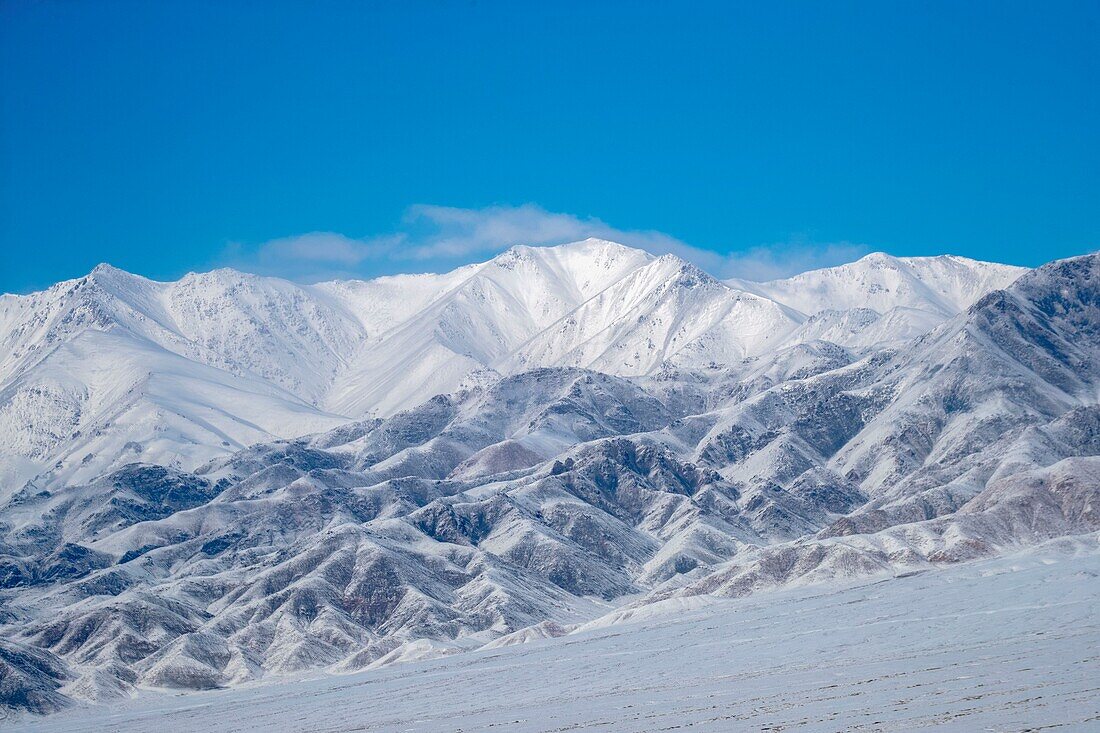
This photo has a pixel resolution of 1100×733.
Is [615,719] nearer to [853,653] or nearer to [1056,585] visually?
[853,653]

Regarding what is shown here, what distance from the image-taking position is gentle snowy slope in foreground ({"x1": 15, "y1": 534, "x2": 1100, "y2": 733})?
85688 mm

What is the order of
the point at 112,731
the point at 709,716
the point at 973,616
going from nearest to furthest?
1. the point at 709,716
2. the point at 973,616
3. the point at 112,731

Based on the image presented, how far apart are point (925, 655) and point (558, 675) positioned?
48.2 meters

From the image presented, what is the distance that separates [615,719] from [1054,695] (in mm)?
31867

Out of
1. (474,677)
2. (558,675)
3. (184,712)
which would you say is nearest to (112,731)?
(184,712)

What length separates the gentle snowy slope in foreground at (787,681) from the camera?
281ft

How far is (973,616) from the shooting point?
479 ft

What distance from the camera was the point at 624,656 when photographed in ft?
550

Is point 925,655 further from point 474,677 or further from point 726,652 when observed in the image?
point 474,677

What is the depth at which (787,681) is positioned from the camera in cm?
11094

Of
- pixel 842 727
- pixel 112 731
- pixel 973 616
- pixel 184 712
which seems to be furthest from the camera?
pixel 184 712

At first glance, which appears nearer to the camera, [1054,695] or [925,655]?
[1054,695]

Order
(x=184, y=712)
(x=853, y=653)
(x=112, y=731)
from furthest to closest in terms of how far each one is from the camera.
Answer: (x=184, y=712)
(x=112, y=731)
(x=853, y=653)

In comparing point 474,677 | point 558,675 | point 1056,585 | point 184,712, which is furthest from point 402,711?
point 1056,585
